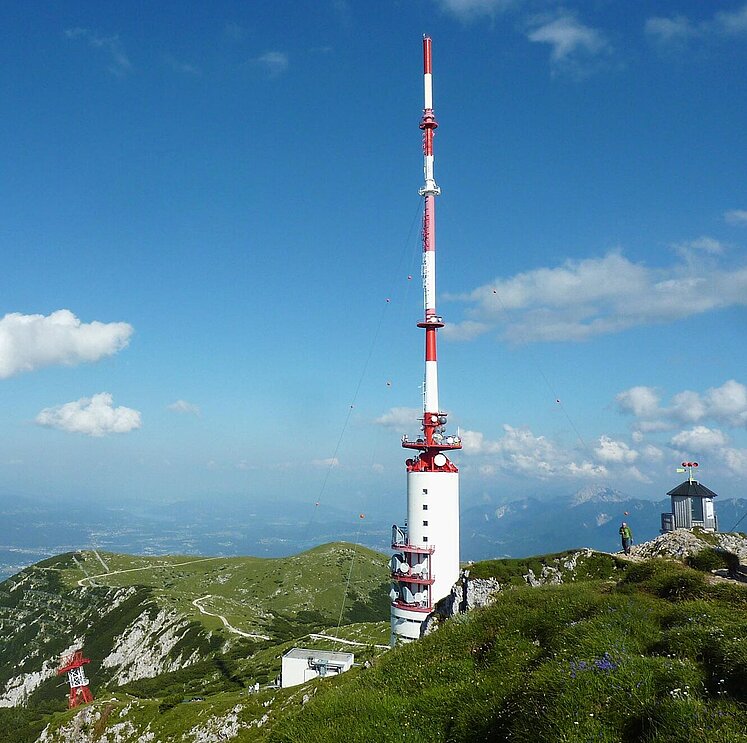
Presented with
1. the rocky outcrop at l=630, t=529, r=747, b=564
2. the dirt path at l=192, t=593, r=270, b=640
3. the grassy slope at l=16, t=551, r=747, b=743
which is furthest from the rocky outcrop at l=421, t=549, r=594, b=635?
the dirt path at l=192, t=593, r=270, b=640

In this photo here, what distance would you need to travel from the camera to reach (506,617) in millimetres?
17266

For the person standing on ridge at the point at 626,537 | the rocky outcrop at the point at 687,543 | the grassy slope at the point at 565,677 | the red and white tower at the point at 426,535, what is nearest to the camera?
the grassy slope at the point at 565,677

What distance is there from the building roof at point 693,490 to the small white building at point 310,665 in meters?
37.4

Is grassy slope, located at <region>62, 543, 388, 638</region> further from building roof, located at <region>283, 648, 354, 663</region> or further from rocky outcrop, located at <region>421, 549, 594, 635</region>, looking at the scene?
rocky outcrop, located at <region>421, 549, 594, 635</region>

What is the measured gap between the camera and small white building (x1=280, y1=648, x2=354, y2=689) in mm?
60281

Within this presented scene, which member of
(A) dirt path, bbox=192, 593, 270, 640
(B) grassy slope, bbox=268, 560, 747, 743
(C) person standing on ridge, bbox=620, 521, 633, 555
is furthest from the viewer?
(A) dirt path, bbox=192, 593, 270, 640

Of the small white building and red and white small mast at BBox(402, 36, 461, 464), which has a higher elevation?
red and white small mast at BBox(402, 36, 461, 464)

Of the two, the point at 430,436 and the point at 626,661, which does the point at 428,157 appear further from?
the point at 626,661

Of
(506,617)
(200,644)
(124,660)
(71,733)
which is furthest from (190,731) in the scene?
(124,660)

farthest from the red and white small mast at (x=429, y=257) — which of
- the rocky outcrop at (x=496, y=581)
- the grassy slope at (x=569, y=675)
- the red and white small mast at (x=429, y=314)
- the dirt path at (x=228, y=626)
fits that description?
the dirt path at (x=228, y=626)

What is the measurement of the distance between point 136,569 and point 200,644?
96432 mm

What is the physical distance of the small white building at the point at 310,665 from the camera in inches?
2373

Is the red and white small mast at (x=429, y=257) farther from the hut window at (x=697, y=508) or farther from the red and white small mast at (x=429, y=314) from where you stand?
the hut window at (x=697, y=508)

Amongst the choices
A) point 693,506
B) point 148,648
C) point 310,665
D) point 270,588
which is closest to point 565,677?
point 693,506
